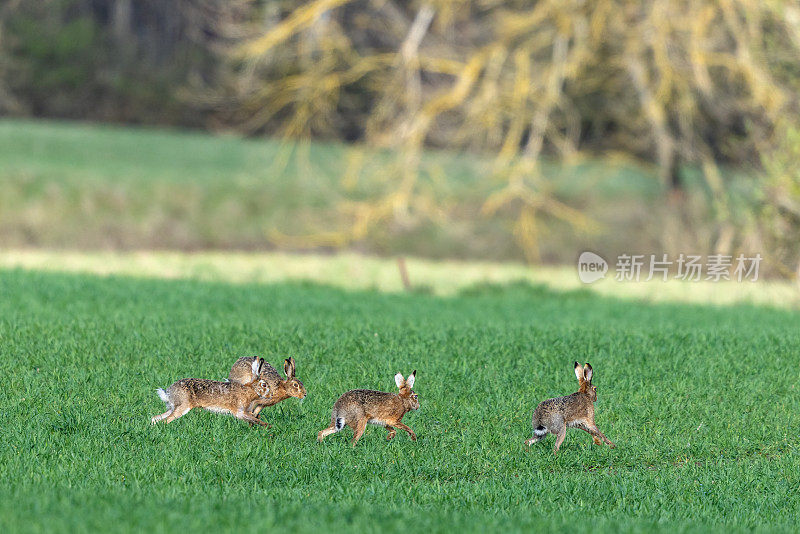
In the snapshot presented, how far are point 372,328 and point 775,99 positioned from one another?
477 inches

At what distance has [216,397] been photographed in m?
9.22

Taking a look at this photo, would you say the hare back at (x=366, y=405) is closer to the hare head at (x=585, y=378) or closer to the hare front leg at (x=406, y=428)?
the hare front leg at (x=406, y=428)

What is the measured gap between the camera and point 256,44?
898 inches

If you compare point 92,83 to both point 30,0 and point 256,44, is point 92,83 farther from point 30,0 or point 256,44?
point 256,44

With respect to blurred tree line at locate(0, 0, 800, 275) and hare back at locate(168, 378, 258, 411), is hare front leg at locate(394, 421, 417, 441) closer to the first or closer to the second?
hare back at locate(168, 378, 258, 411)

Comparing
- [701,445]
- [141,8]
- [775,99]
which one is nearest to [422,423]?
[701,445]

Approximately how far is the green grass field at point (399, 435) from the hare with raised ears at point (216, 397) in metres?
0.29

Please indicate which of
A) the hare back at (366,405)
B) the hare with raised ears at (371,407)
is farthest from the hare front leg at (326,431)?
the hare back at (366,405)

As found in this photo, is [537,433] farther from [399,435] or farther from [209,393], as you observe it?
[209,393]

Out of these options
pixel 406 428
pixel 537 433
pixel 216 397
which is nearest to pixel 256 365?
pixel 216 397

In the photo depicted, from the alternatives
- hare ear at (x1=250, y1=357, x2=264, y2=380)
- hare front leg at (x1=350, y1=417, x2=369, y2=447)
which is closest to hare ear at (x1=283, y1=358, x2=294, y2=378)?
hare ear at (x1=250, y1=357, x2=264, y2=380)

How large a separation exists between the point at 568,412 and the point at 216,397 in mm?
3149

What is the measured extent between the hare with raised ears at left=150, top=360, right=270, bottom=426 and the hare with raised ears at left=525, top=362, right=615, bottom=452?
2470mm

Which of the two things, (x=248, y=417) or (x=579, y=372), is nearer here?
(x=579, y=372)
